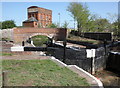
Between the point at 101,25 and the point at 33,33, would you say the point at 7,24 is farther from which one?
the point at 101,25

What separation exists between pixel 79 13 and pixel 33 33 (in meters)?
12.2

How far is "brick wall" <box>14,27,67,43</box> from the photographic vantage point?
35.0m

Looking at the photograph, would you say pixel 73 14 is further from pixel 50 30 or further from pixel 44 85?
pixel 44 85

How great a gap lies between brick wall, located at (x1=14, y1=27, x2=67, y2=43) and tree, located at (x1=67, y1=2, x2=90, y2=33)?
4.84 m

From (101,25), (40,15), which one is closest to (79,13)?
(101,25)

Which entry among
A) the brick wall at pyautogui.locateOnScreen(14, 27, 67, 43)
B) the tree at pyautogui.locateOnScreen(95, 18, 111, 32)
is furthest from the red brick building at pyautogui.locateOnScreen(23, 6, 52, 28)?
the brick wall at pyautogui.locateOnScreen(14, 27, 67, 43)

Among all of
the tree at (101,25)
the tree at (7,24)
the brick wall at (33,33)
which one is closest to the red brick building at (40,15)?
the tree at (7,24)

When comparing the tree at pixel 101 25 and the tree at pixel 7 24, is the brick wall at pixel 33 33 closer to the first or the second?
the tree at pixel 7 24

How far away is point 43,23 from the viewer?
6619cm

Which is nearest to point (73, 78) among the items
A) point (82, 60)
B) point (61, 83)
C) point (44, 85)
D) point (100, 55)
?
point (61, 83)

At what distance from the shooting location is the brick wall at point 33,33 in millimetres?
34981

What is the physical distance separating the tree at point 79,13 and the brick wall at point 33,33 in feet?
15.9

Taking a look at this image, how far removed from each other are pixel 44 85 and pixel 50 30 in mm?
33174

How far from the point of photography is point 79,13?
38.2 metres
